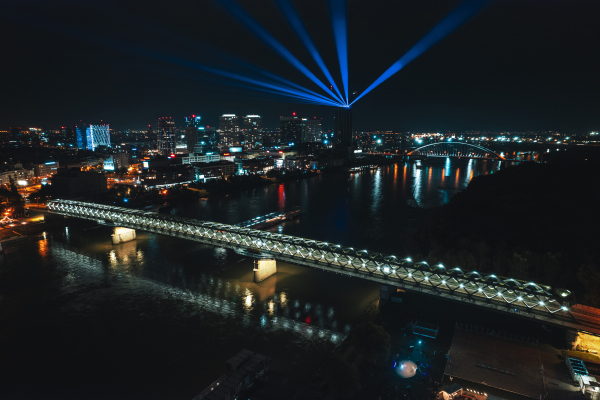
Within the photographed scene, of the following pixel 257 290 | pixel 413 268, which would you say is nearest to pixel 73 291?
pixel 257 290

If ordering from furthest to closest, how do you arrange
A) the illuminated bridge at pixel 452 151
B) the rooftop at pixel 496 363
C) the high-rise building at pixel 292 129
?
the high-rise building at pixel 292 129, the illuminated bridge at pixel 452 151, the rooftop at pixel 496 363

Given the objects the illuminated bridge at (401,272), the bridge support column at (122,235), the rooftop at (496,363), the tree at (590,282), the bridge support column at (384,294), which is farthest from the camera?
the bridge support column at (122,235)

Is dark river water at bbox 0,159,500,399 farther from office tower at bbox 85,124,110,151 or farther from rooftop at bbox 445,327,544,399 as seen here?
office tower at bbox 85,124,110,151

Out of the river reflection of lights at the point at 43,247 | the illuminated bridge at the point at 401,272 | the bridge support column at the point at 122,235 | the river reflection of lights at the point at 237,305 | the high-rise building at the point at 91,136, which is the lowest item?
the river reflection of lights at the point at 43,247

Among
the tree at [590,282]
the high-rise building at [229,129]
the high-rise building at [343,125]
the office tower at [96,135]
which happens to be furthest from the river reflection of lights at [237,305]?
the high-rise building at [229,129]

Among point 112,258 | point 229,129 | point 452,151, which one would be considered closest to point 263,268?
point 112,258

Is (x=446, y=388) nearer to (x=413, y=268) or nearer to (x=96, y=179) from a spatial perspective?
(x=413, y=268)

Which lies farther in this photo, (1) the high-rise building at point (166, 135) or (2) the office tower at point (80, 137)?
(2) the office tower at point (80, 137)

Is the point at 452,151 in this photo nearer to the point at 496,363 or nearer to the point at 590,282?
the point at 590,282

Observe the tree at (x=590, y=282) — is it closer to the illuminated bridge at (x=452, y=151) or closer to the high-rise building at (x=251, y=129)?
the illuminated bridge at (x=452, y=151)
